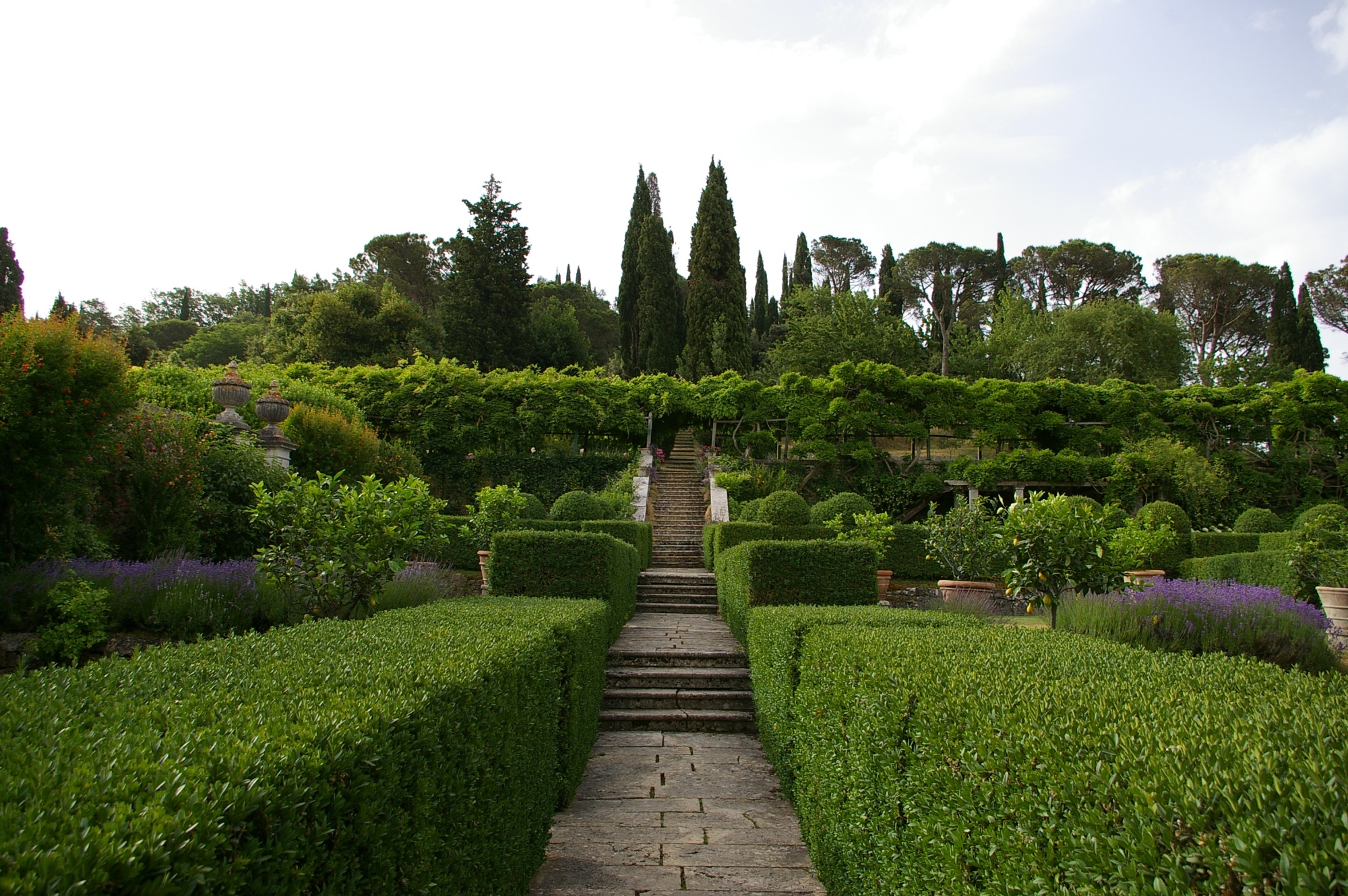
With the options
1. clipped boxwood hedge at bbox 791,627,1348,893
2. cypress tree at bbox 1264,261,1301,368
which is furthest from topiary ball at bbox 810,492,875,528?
cypress tree at bbox 1264,261,1301,368

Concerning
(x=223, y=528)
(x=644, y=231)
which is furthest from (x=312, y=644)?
(x=644, y=231)

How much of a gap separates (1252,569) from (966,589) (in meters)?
4.70

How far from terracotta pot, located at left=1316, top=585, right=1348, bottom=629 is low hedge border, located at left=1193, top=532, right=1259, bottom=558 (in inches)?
276

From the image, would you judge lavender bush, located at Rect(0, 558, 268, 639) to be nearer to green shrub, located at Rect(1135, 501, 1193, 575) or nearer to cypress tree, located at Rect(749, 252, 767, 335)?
green shrub, located at Rect(1135, 501, 1193, 575)

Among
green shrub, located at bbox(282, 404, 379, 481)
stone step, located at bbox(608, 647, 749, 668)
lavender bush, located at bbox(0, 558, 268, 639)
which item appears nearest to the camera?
lavender bush, located at bbox(0, 558, 268, 639)

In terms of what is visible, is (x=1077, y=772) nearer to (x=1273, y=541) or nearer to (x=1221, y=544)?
(x=1273, y=541)

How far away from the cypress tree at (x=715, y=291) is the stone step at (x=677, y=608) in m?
22.4

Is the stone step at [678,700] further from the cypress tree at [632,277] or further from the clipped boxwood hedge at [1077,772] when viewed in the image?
the cypress tree at [632,277]

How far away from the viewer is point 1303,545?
30.7ft

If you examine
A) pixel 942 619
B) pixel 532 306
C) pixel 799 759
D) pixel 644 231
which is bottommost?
pixel 799 759

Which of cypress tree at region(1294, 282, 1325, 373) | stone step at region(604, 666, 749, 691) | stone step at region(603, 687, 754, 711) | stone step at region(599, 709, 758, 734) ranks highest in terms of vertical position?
cypress tree at region(1294, 282, 1325, 373)

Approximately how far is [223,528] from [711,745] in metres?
7.69

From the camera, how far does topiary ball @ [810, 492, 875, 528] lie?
45.8 feet

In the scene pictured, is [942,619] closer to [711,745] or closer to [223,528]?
[711,745]
